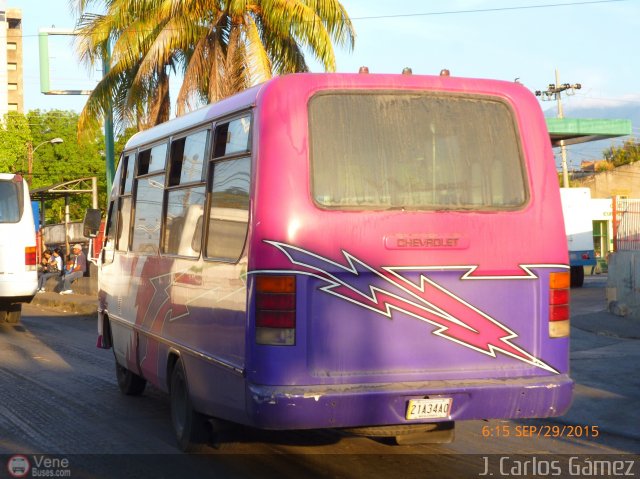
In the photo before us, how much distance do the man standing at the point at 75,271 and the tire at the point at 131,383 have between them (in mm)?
19220

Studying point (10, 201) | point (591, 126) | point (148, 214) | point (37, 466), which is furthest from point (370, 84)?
point (591, 126)

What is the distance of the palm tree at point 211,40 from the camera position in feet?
70.0

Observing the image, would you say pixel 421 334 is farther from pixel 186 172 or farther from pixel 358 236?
pixel 186 172

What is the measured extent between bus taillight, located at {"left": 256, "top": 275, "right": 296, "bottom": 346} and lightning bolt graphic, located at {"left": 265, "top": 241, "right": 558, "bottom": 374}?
0.17 meters

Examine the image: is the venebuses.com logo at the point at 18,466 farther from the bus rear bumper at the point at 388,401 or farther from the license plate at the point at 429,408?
the license plate at the point at 429,408

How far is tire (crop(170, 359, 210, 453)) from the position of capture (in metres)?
7.79

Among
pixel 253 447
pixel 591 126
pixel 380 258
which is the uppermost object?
pixel 591 126

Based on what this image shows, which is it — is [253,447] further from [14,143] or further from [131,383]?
[14,143]

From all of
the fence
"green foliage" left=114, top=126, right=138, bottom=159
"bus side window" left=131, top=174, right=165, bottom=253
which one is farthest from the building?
"bus side window" left=131, top=174, right=165, bottom=253

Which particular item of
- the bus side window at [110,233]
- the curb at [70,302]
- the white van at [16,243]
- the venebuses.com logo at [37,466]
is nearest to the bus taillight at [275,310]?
the venebuses.com logo at [37,466]

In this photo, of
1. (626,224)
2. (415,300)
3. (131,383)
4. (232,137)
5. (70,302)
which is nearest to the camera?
(415,300)

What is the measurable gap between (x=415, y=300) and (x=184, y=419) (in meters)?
2.34

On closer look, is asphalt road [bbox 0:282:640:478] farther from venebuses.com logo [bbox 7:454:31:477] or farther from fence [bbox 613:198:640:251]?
fence [bbox 613:198:640:251]

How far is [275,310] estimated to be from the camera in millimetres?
6391
